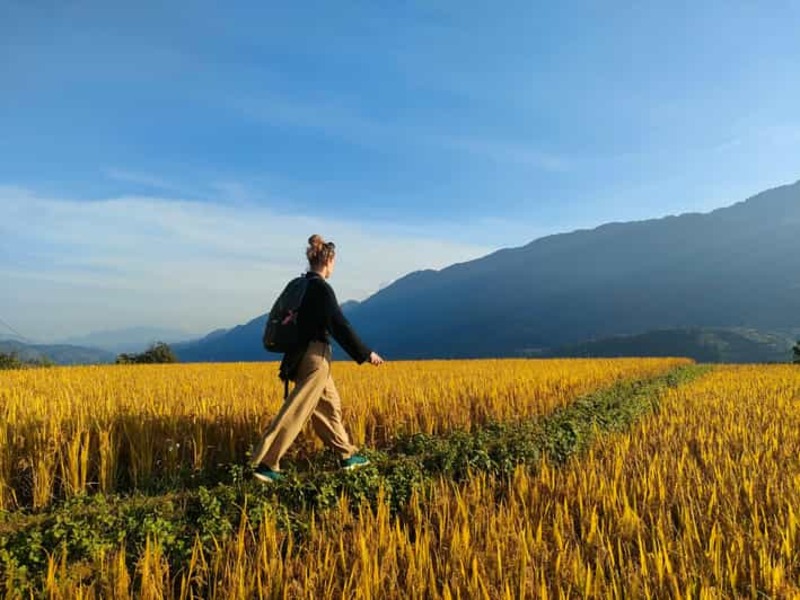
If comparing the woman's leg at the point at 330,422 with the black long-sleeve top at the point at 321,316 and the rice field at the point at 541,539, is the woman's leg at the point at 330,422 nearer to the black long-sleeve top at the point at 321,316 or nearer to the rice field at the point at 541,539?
the black long-sleeve top at the point at 321,316

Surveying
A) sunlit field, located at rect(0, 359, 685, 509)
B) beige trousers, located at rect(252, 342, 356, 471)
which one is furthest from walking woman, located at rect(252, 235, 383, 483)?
sunlit field, located at rect(0, 359, 685, 509)

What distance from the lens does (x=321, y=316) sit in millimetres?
4672

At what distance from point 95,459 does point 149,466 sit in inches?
24.9

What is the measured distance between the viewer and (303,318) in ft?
15.4

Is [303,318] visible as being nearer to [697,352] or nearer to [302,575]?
[302,575]

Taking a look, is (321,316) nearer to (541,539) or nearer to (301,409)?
(301,409)

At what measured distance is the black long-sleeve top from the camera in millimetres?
4660

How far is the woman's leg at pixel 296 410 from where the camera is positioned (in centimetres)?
461

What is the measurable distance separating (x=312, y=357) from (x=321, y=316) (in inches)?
14.9

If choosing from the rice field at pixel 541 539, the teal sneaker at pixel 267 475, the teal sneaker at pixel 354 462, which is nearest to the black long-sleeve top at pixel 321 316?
the teal sneaker at pixel 354 462

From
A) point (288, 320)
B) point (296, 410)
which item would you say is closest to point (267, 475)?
point (296, 410)

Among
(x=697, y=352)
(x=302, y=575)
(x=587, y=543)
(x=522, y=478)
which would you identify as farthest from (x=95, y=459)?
(x=697, y=352)

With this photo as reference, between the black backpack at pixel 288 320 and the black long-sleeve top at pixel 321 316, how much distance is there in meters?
0.05

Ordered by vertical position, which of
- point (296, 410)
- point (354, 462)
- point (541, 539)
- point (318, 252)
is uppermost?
point (318, 252)
